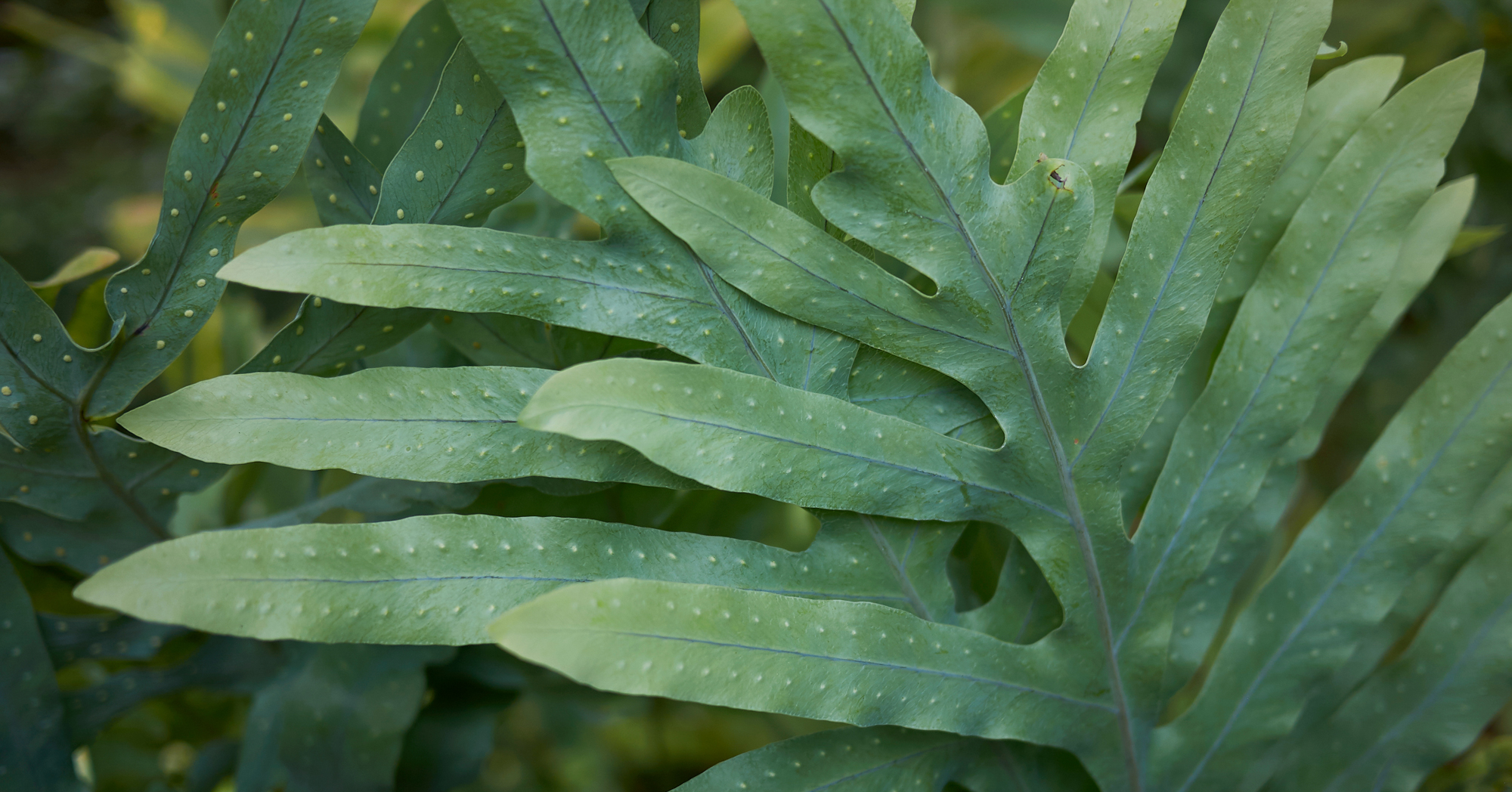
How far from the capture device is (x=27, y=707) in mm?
508

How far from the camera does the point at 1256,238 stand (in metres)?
0.54

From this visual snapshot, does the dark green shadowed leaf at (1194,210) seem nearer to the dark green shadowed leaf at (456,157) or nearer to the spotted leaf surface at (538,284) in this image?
the spotted leaf surface at (538,284)

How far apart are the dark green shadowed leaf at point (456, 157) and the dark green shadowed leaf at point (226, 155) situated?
0.14 feet

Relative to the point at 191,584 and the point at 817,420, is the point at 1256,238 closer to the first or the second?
the point at 817,420

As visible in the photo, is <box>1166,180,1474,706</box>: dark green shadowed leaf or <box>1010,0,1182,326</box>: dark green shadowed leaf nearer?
<box>1010,0,1182,326</box>: dark green shadowed leaf

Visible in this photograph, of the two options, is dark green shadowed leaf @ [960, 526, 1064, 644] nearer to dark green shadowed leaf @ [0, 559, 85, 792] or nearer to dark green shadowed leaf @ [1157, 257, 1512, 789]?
dark green shadowed leaf @ [1157, 257, 1512, 789]

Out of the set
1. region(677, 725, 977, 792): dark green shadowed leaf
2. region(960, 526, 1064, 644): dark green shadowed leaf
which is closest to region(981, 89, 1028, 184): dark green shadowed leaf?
region(960, 526, 1064, 644): dark green shadowed leaf

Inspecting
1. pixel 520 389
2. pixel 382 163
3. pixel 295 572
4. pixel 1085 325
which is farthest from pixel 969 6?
pixel 295 572

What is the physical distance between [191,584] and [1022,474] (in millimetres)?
400

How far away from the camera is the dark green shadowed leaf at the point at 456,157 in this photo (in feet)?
1.41

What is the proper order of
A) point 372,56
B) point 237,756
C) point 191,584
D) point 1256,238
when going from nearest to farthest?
point 191,584 → point 1256,238 → point 237,756 → point 372,56

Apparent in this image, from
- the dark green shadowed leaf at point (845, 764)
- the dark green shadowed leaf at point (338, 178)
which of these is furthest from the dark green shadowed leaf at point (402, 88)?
the dark green shadowed leaf at point (845, 764)

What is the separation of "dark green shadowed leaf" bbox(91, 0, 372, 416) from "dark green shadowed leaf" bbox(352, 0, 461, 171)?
153 millimetres

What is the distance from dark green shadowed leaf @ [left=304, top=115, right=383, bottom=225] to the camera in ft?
1.50
